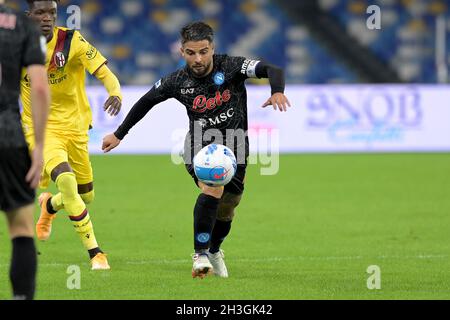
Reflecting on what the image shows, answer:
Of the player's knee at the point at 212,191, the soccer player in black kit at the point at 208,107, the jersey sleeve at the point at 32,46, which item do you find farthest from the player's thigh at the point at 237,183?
the jersey sleeve at the point at 32,46

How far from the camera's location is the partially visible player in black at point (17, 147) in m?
5.42

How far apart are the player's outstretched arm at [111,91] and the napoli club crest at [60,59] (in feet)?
0.98

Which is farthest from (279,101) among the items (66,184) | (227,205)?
(66,184)

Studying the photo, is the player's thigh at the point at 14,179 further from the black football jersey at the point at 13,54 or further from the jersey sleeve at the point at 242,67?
the jersey sleeve at the point at 242,67

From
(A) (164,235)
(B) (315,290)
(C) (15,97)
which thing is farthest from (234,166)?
(A) (164,235)

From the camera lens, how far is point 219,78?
8.10m

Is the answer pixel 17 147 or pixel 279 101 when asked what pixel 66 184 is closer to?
pixel 279 101

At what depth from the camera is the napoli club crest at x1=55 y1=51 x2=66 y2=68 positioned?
8828mm

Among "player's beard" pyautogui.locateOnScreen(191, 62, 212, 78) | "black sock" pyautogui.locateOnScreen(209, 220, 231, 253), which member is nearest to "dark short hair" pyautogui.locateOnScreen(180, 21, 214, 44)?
"player's beard" pyautogui.locateOnScreen(191, 62, 212, 78)

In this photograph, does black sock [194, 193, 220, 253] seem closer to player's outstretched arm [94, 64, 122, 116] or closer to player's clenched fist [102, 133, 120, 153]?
player's clenched fist [102, 133, 120, 153]

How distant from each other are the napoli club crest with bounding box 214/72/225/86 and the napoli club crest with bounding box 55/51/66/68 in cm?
152
